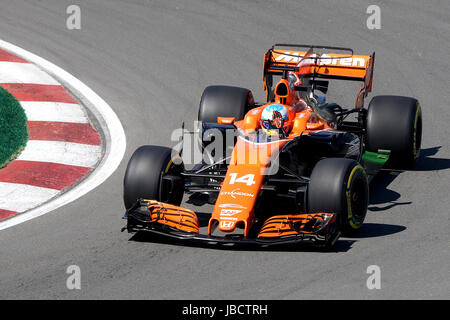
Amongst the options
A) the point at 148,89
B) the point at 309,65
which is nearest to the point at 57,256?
the point at 309,65

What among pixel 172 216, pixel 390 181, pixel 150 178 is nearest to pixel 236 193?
pixel 172 216

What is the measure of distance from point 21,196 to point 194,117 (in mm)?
3486

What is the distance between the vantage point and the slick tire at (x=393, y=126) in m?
10.8

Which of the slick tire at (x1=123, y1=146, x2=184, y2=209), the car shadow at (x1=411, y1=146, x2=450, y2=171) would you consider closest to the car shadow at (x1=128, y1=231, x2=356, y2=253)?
the slick tire at (x1=123, y1=146, x2=184, y2=209)

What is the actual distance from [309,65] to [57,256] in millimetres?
4375

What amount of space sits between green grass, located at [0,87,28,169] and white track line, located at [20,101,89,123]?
0.40 feet

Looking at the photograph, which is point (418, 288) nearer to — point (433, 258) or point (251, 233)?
point (433, 258)

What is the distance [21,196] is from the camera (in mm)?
10320

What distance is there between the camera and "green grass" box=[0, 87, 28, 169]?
11.5 meters

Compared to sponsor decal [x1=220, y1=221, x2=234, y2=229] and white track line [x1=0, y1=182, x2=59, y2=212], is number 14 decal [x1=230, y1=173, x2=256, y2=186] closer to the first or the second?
sponsor decal [x1=220, y1=221, x2=234, y2=229]

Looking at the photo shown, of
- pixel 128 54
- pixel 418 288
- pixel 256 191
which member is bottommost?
pixel 418 288

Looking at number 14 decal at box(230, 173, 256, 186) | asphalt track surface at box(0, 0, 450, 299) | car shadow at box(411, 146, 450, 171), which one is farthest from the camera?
car shadow at box(411, 146, 450, 171)

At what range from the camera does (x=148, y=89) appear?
46.2 ft

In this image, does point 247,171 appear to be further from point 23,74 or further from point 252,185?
point 23,74
